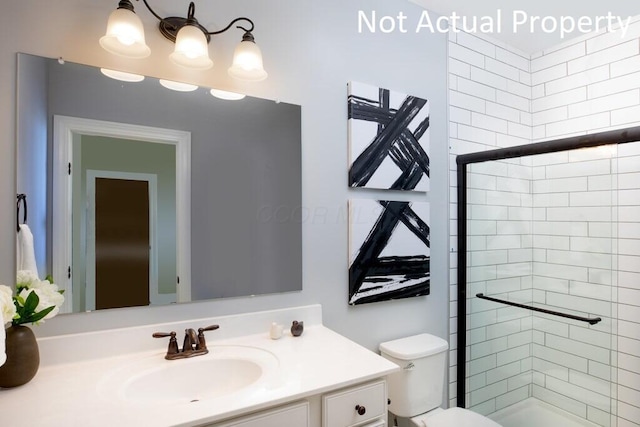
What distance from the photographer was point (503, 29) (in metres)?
2.22

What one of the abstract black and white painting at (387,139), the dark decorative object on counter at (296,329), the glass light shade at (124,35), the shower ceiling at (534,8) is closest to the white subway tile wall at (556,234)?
the shower ceiling at (534,8)

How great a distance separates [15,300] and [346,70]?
1609mm

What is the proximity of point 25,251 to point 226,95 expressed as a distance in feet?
2.97

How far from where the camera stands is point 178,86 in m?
1.35

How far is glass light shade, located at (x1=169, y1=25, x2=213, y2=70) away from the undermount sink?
3.63ft

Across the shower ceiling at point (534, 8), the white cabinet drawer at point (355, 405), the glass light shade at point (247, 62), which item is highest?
the shower ceiling at point (534, 8)

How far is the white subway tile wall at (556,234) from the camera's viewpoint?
5.83ft

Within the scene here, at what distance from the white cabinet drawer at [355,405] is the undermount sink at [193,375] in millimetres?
225

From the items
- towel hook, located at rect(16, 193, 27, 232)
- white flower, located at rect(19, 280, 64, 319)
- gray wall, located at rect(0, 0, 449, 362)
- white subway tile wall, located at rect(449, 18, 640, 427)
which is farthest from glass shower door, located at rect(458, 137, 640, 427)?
towel hook, located at rect(16, 193, 27, 232)

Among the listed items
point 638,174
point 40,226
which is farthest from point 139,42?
point 638,174

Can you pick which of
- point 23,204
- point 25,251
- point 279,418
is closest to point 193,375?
point 279,418

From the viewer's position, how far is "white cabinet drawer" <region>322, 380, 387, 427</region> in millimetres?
1080

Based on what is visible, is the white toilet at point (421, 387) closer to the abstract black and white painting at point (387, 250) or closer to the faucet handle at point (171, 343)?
the abstract black and white painting at point (387, 250)

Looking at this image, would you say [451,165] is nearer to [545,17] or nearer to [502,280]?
[502,280]
